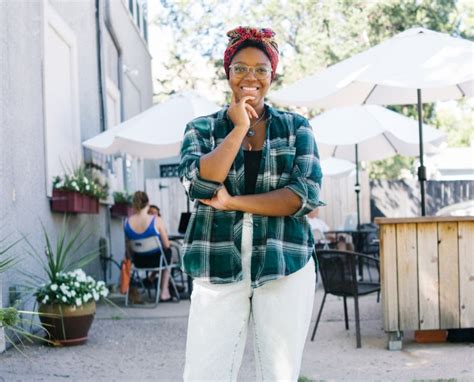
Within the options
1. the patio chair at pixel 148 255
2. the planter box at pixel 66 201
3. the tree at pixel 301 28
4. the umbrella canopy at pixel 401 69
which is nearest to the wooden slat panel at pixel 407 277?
the umbrella canopy at pixel 401 69

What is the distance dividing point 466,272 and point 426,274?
12.0 inches

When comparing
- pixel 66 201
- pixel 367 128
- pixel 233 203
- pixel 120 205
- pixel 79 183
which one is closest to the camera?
pixel 233 203

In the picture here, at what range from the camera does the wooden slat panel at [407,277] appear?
620cm

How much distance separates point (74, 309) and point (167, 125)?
138 inches

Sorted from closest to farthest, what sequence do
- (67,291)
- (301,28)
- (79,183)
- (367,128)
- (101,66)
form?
(67,291) < (79,183) < (367,128) < (101,66) < (301,28)

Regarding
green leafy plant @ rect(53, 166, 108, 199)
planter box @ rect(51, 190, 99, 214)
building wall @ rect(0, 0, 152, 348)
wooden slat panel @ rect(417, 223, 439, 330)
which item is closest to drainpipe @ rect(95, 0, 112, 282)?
building wall @ rect(0, 0, 152, 348)

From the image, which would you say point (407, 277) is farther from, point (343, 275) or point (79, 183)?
point (79, 183)

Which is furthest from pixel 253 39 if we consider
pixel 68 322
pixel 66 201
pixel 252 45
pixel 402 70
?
pixel 66 201

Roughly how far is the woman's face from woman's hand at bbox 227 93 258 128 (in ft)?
0.07

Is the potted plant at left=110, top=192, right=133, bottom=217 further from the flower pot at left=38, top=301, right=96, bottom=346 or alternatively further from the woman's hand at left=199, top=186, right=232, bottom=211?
the woman's hand at left=199, top=186, right=232, bottom=211

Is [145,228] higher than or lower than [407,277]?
higher

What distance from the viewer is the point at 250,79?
8.61 feet

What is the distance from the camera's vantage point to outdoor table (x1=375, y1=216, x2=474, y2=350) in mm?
6207

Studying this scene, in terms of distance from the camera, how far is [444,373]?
5289 mm
